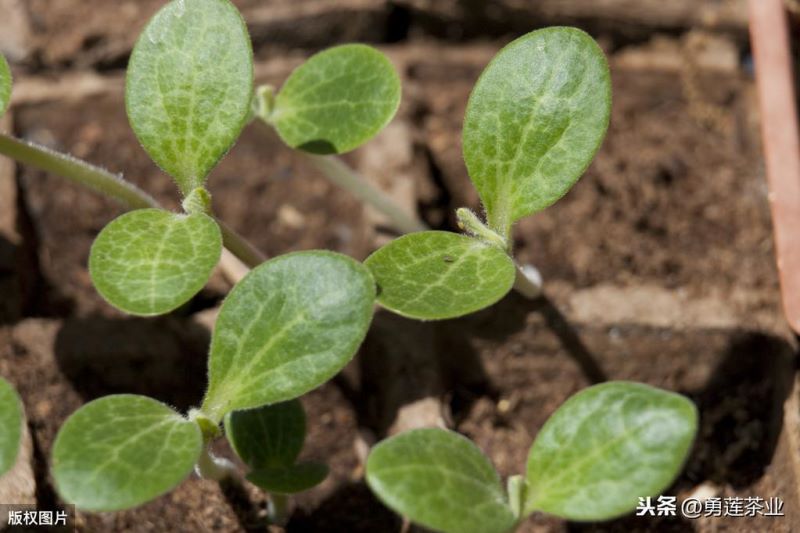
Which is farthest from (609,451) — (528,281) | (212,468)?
(212,468)

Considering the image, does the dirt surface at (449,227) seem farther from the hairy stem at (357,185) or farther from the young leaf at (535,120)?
the young leaf at (535,120)

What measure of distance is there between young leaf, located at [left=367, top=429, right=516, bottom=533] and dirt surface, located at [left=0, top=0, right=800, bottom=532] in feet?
1.24

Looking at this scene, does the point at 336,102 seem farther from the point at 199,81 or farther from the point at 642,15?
the point at 642,15

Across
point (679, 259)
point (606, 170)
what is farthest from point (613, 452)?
point (606, 170)

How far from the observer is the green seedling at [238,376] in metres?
0.83

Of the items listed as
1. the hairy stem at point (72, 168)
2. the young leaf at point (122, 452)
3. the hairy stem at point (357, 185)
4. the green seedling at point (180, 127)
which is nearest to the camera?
the young leaf at point (122, 452)

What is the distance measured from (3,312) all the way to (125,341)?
0.62 ft

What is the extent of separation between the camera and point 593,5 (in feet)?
5.69

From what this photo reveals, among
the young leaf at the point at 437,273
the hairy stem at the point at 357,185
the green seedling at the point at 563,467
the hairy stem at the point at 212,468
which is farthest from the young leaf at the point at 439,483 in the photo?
the hairy stem at the point at 357,185

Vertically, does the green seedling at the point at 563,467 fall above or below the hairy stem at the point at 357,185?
above

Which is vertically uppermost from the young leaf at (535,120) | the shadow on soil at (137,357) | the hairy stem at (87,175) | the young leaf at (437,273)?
the young leaf at (535,120)

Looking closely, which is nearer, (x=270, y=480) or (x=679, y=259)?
(x=270, y=480)

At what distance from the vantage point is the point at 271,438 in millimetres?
1122

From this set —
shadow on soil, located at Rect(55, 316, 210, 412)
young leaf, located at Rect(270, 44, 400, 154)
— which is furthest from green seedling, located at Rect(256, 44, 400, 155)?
shadow on soil, located at Rect(55, 316, 210, 412)
